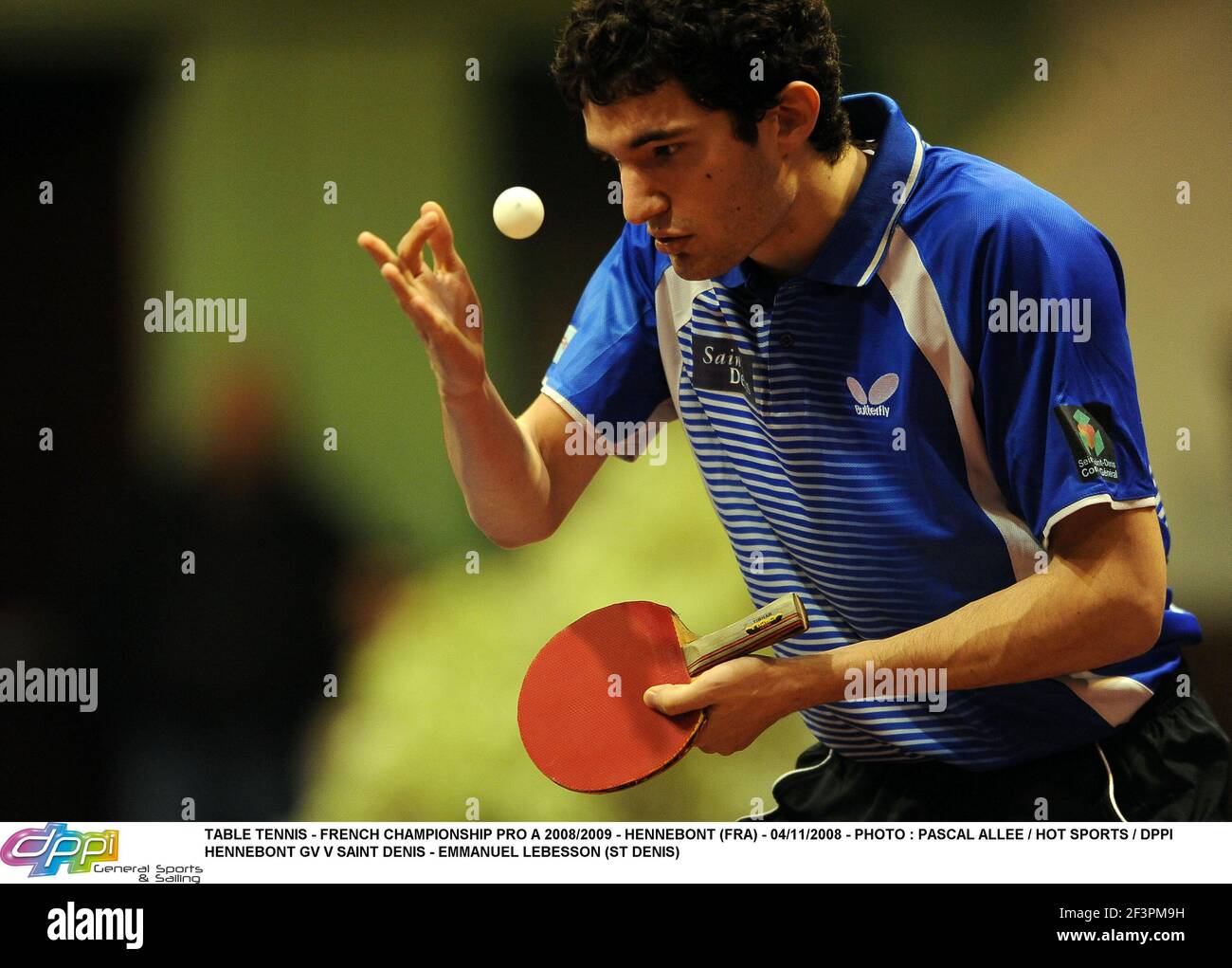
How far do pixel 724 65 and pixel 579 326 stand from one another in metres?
0.67

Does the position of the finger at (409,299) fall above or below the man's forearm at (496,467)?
above

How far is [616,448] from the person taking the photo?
110 inches

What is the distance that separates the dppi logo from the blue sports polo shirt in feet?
4.68

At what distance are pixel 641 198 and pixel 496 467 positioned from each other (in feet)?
1.86

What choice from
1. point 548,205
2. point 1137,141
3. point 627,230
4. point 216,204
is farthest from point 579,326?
point 1137,141

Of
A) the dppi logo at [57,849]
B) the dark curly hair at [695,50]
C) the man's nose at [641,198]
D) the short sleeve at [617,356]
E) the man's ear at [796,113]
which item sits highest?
the dark curly hair at [695,50]

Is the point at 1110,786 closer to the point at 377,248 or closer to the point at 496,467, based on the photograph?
the point at 496,467

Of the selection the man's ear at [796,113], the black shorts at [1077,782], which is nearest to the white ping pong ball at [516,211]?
the man's ear at [796,113]

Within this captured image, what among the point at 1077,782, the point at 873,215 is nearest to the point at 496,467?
the point at 873,215

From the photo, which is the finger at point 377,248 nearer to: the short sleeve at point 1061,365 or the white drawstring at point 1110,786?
the short sleeve at point 1061,365

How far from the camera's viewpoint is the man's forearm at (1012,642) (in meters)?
2.29

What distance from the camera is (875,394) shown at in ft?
8.13

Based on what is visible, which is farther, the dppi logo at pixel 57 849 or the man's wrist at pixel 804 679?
the dppi logo at pixel 57 849

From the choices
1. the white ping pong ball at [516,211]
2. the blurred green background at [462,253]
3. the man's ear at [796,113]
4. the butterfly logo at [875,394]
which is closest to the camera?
the man's ear at [796,113]
